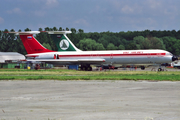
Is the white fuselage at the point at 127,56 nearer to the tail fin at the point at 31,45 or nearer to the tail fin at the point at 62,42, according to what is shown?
the tail fin at the point at 62,42

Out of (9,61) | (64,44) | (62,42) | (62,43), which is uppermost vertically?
(62,42)

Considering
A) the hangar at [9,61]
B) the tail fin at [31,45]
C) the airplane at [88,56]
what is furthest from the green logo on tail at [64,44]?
the hangar at [9,61]

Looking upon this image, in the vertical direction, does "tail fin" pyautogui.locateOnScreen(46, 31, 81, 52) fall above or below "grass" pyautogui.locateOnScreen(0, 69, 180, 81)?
above

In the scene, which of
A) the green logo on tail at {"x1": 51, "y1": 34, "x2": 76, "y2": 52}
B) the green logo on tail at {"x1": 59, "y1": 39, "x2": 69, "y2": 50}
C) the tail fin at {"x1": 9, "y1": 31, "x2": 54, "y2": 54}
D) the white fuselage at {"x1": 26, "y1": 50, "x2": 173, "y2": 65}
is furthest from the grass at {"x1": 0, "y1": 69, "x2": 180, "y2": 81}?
the green logo on tail at {"x1": 59, "y1": 39, "x2": 69, "y2": 50}

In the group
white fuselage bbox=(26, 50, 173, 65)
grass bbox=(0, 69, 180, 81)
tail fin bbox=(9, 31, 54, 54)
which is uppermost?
tail fin bbox=(9, 31, 54, 54)

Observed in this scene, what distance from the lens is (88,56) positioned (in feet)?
186

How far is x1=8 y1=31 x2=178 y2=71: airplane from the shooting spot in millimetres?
53344

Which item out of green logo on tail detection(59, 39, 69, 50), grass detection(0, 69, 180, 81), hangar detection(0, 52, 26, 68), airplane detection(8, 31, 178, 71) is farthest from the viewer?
hangar detection(0, 52, 26, 68)

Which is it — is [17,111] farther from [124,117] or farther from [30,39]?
[30,39]

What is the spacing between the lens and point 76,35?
522 ft

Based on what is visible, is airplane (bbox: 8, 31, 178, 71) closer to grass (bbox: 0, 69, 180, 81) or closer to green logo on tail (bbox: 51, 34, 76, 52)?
green logo on tail (bbox: 51, 34, 76, 52)

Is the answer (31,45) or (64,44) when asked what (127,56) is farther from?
(31,45)

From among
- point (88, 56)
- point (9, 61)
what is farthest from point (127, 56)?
point (9, 61)

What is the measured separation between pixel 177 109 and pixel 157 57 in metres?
42.3
